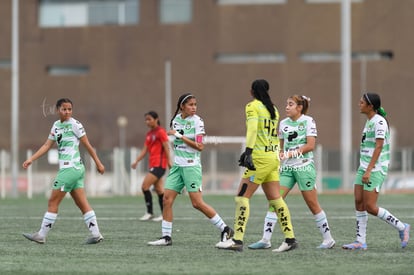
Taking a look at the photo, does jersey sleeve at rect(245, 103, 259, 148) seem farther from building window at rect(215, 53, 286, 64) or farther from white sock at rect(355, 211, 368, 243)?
building window at rect(215, 53, 286, 64)

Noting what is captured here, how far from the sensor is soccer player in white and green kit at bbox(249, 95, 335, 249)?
43.2 ft

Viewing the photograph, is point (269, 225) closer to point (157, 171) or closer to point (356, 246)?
point (356, 246)

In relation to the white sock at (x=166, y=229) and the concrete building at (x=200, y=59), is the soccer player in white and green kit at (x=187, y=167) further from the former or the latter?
the concrete building at (x=200, y=59)

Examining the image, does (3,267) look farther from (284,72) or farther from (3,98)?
(3,98)

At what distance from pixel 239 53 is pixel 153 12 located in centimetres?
592

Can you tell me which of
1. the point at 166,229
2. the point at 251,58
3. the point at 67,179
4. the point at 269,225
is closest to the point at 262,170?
the point at 269,225

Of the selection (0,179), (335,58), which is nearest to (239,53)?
(335,58)

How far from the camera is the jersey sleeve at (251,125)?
482 inches

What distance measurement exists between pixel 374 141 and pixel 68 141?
4186 millimetres

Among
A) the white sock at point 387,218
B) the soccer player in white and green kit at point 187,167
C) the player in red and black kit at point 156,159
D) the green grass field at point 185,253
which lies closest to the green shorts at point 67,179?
the green grass field at point 185,253

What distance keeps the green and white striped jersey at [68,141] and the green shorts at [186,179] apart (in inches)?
51.6

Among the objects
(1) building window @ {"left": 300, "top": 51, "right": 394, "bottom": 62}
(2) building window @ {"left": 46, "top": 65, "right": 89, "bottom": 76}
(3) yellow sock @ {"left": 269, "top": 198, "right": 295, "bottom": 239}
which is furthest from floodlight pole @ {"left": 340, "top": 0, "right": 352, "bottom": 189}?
(3) yellow sock @ {"left": 269, "top": 198, "right": 295, "bottom": 239}

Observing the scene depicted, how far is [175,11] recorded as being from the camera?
62281 mm

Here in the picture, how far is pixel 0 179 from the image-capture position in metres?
47.3
